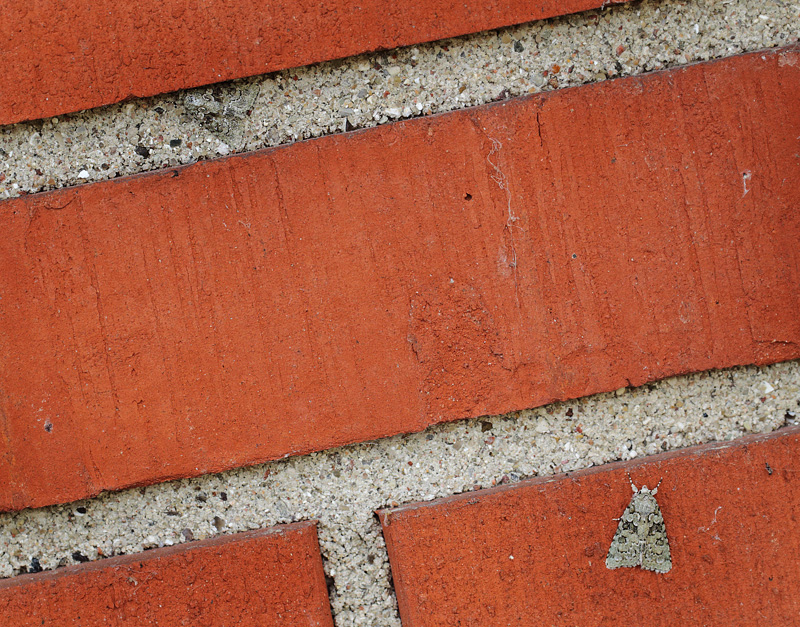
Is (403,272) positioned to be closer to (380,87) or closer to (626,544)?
(380,87)

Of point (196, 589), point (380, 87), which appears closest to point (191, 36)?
point (380, 87)

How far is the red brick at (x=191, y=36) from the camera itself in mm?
715

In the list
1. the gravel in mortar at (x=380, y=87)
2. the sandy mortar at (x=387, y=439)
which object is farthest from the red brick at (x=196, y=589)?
the gravel in mortar at (x=380, y=87)

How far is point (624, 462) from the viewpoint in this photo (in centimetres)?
77

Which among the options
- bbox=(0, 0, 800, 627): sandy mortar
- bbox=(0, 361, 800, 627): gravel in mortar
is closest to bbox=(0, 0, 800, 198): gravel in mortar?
bbox=(0, 0, 800, 627): sandy mortar

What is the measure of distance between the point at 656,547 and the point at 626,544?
1.4 inches

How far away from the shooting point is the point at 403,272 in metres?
0.72

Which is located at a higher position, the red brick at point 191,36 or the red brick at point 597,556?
the red brick at point 191,36

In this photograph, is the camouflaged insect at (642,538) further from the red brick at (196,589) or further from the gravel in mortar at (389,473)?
the red brick at (196,589)

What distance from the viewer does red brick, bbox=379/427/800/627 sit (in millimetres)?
752

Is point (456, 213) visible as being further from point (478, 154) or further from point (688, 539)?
point (688, 539)

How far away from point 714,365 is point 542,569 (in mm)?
332

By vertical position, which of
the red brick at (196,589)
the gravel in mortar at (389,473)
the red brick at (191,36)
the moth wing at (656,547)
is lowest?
the moth wing at (656,547)

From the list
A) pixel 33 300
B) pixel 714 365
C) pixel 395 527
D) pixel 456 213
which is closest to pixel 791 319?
pixel 714 365
